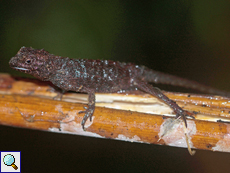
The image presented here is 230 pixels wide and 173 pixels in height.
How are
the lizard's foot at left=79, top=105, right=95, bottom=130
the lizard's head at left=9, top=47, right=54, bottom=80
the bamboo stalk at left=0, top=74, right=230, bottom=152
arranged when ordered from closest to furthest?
the bamboo stalk at left=0, top=74, right=230, bottom=152
the lizard's foot at left=79, top=105, right=95, bottom=130
the lizard's head at left=9, top=47, right=54, bottom=80

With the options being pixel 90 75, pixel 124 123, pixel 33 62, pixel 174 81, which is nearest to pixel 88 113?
pixel 124 123

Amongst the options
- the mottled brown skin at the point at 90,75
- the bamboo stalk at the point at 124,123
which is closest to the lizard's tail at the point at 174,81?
the mottled brown skin at the point at 90,75

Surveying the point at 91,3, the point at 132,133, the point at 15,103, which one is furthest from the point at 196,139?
the point at 91,3

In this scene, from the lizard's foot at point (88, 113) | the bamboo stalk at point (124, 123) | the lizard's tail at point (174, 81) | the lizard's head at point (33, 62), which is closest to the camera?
the bamboo stalk at point (124, 123)

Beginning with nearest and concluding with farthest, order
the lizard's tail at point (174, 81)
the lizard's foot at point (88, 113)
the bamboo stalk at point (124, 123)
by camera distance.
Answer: the bamboo stalk at point (124, 123), the lizard's foot at point (88, 113), the lizard's tail at point (174, 81)

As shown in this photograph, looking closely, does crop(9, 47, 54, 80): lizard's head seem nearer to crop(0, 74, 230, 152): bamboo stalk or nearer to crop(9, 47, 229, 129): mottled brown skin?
crop(9, 47, 229, 129): mottled brown skin

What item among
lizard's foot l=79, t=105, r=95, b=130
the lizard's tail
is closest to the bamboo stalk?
lizard's foot l=79, t=105, r=95, b=130

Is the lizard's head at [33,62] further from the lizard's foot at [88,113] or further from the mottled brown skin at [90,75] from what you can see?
the lizard's foot at [88,113]
